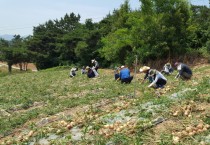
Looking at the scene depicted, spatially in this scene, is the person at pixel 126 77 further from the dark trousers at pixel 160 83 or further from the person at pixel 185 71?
the dark trousers at pixel 160 83

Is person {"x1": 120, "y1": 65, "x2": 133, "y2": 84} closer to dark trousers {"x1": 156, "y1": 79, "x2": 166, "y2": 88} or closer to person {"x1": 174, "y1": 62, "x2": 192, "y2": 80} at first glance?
person {"x1": 174, "y1": 62, "x2": 192, "y2": 80}

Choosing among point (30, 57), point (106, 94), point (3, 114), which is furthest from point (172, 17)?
point (30, 57)

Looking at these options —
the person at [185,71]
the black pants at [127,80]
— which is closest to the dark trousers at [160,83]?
the person at [185,71]

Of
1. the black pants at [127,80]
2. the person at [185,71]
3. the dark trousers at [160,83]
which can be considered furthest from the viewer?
the black pants at [127,80]

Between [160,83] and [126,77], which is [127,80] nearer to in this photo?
[126,77]

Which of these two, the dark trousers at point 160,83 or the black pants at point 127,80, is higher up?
the dark trousers at point 160,83

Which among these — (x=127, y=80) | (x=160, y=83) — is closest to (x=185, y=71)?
(x=127, y=80)

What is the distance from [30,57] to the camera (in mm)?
65062

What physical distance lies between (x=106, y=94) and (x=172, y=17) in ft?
60.7

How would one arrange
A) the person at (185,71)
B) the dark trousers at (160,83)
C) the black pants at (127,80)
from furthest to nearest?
1. the black pants at (127,80)
2. the person at (185,71)
3. the dark trousers at (160,83)

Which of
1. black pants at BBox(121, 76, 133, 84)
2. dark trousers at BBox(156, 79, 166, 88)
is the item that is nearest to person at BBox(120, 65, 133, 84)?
black pants at BBox(121, 76, 133, 84)

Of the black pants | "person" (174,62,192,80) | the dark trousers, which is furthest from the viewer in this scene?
the black pants

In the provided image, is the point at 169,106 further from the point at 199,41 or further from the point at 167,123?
the point at 199,41

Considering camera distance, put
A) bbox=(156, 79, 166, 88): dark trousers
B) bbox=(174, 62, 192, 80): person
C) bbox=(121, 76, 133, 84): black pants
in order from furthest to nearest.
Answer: bbox=(121, 76, 133, 84): black pants < bbox=(174, 62, 192, 80): person < bbox=(156, 79, 166, 88): dark trousers
